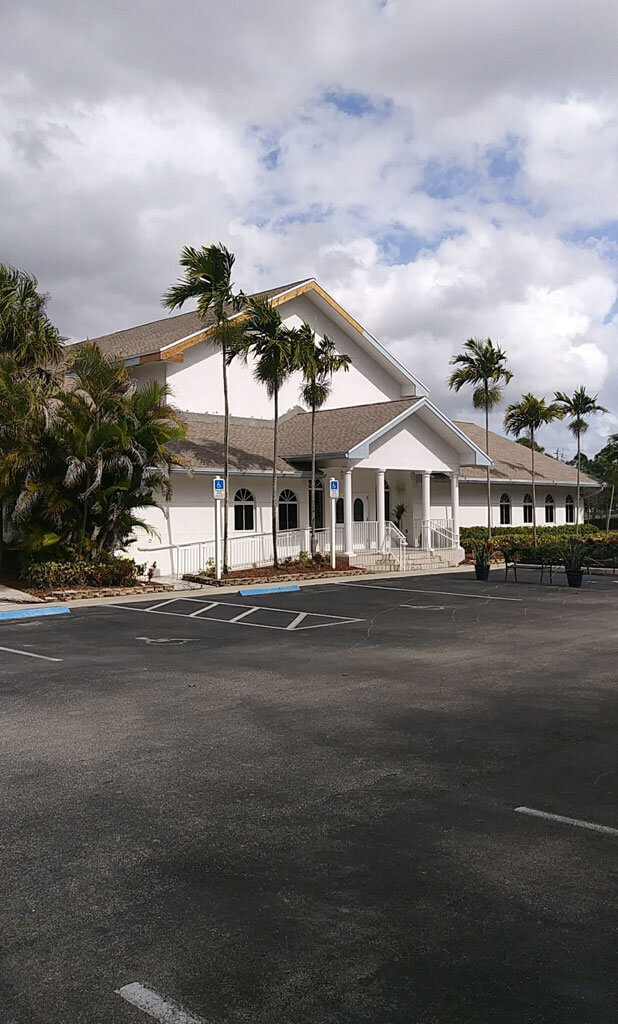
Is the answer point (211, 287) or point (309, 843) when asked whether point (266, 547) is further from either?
point (309, 843)

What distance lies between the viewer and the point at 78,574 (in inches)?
856

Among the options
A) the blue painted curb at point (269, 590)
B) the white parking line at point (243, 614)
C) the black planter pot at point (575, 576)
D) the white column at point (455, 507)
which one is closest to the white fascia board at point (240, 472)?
the blue painted curb at point (269, 590)

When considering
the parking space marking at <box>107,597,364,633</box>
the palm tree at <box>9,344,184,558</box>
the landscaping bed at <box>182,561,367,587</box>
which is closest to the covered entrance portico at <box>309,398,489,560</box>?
the landscaping bed at <box>182,561,367,587</box>

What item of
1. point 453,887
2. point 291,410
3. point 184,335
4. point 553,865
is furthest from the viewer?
point 291,410

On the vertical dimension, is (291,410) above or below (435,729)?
above

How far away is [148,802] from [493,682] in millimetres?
5316

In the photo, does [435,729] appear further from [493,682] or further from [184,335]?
[184,335]

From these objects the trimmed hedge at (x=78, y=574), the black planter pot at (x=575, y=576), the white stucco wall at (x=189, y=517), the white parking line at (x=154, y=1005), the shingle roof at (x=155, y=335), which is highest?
the shingle roof at (x=155, y=335)

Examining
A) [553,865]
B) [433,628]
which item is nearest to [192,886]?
[553,865]

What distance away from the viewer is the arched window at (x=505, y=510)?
38.6 meters

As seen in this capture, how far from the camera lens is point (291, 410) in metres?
33.9

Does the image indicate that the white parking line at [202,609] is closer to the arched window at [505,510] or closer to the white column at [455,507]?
the white column at [455,507]

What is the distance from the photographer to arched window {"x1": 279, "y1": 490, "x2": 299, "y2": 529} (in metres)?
29.5

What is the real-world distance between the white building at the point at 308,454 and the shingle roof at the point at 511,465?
761 millimetres
